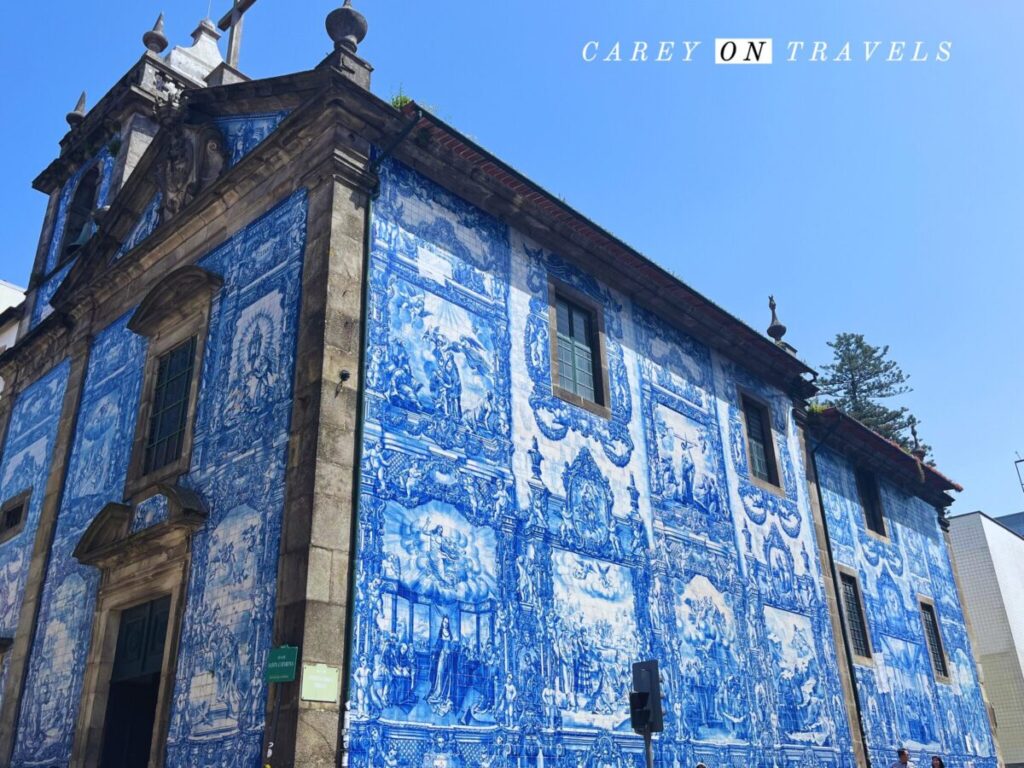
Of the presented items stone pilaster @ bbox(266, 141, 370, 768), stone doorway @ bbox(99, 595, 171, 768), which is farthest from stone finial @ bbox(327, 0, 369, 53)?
stone doorway @ bbox(99, 595, 171, 768)

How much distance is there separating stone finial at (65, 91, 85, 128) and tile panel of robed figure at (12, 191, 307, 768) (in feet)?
21.1

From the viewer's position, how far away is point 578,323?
37.4 ft

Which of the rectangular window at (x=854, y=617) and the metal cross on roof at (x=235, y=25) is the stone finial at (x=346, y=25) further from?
the rectangular window at (x=854, y=617)

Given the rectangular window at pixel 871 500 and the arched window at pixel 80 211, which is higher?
the arched window at pixel 80 211

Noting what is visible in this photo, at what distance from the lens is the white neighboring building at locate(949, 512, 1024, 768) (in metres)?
21.9

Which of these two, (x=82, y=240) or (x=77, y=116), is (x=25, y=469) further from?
(x=77, y=116)

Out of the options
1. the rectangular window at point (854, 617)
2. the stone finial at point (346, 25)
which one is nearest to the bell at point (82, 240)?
the stone finial at point (346, 25)

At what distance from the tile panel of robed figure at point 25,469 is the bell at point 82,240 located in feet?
7.51

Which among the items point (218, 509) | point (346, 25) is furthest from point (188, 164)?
point (218, 509)

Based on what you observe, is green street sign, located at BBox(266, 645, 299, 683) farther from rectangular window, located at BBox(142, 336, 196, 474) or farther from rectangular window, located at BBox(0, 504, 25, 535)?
rectangular window, located at BBox(0, 504, 25, 535)

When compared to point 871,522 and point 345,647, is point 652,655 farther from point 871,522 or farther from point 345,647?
point 871,522

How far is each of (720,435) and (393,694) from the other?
692 centimetres

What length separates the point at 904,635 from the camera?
1579 centimetres

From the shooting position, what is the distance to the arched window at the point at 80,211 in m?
15.3
